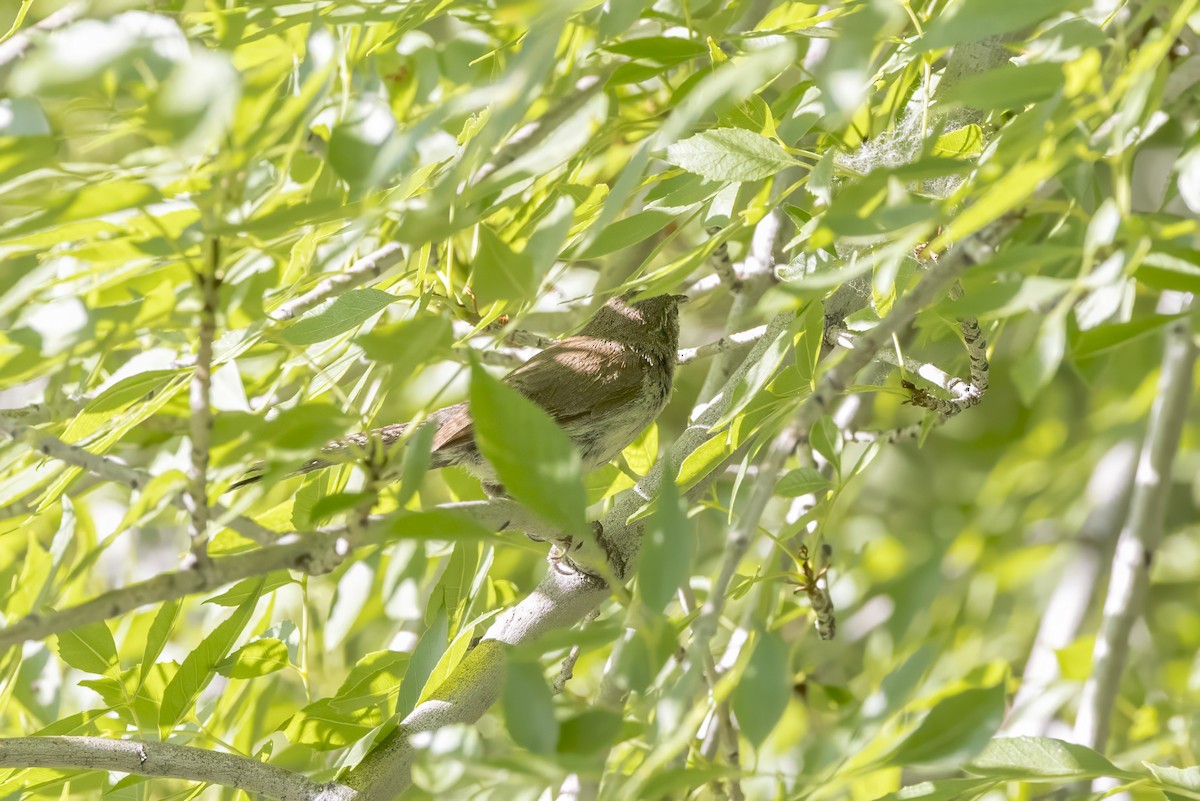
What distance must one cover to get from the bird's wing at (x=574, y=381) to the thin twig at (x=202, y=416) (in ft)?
6.45

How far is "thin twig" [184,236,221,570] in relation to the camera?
1389 mm

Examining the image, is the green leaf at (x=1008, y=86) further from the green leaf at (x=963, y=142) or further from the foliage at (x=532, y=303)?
the green leaf at (x=963, y=142)

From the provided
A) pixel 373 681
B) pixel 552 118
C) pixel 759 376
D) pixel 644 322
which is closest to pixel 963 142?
pixel 759 376

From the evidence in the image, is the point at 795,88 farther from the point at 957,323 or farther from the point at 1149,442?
the point at 1149,442

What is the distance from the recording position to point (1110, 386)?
14.6ft

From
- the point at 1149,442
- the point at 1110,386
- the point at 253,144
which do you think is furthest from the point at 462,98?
the point at 1110,386

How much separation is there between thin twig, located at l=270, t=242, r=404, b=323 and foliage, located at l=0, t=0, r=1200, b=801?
0.11ft

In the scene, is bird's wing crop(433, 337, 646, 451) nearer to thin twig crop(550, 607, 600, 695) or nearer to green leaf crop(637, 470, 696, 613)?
thin twig crop(550, 607, 600, 695)

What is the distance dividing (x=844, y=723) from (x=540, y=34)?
2.95ft

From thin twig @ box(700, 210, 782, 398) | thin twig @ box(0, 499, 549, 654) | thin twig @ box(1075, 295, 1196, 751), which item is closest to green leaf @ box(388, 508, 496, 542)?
thin twig @ box(0, 499, 549, 654)

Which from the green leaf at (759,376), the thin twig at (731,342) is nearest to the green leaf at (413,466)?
the green leaf at (759,376)

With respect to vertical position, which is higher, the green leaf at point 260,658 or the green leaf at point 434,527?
the green leaf at point 434,527

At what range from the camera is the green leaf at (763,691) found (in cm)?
121

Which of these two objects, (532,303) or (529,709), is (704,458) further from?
(529,709)
